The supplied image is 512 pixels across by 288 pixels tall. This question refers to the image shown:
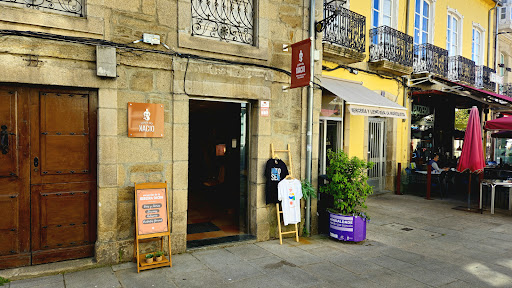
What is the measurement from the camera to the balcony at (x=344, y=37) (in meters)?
9.23

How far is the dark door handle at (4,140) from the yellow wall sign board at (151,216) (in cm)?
173

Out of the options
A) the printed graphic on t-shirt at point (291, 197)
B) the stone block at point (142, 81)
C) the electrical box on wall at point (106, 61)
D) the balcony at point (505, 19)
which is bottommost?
the printed graphic on t-shirt at point (291, 197)

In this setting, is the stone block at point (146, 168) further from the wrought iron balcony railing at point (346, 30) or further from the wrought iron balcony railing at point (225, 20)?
the wrought iron balcony railing at point (346, 30)

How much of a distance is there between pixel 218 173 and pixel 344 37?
536 cm

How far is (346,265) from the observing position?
16.8 feet

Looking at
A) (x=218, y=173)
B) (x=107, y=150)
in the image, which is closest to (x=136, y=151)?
(x=107, y=150)

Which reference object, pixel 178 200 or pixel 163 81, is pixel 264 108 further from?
pixel 178 200

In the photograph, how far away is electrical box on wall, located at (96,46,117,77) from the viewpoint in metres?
4.71

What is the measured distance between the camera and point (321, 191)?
21.7 ft

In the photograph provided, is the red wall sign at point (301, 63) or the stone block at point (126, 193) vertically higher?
the red wall sign at point (301, 63)

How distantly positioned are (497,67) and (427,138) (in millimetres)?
8465

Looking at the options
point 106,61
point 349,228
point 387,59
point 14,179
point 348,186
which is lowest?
point 349,228

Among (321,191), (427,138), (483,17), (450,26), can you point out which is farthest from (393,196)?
(483,17)

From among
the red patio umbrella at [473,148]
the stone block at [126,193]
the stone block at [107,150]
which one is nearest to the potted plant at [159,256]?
the stone block at [126,193]
